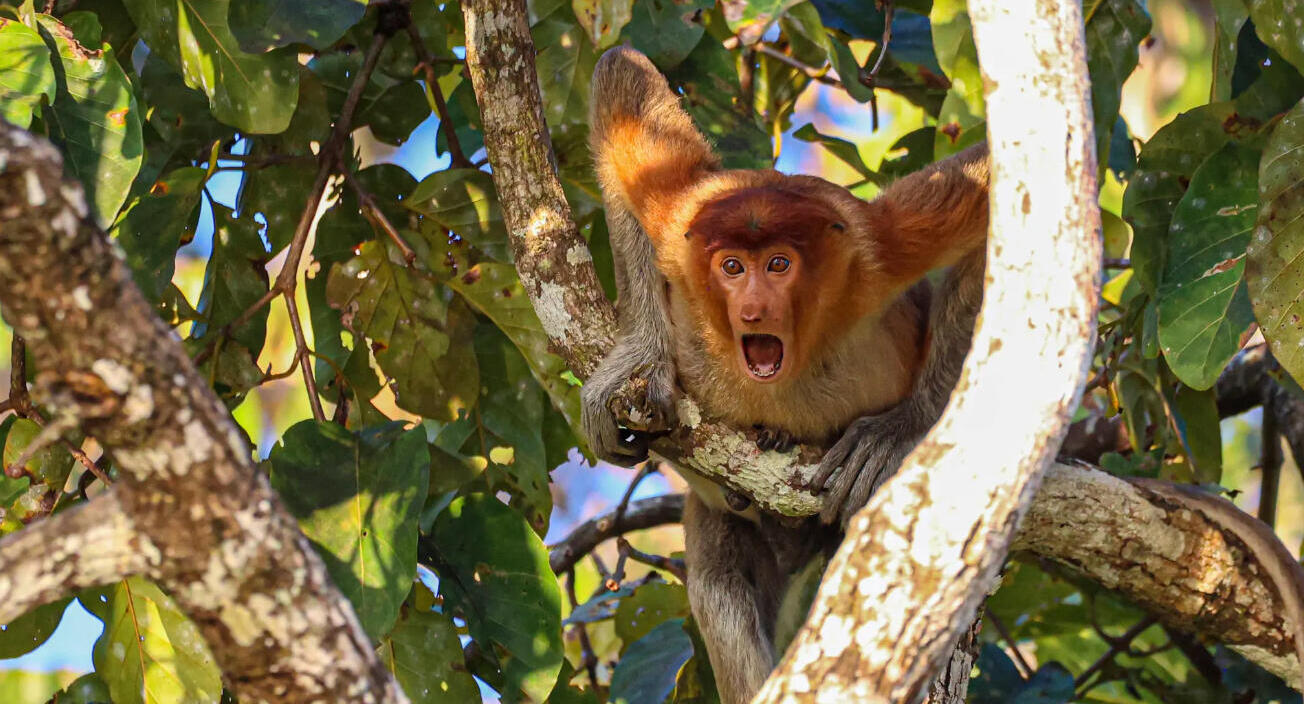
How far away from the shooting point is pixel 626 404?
10.2ft

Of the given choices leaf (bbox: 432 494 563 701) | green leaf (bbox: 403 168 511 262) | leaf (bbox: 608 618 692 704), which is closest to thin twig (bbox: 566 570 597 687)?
leaf (bbox: 608 618 692 704)

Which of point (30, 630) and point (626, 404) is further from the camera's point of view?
point (30, 630)

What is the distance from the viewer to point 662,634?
4.20m

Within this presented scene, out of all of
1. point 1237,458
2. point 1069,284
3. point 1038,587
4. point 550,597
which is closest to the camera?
point 1069,284

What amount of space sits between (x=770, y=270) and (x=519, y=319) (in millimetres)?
947

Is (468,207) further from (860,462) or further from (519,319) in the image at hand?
(860,462)

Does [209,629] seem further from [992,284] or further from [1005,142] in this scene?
[1005,142]

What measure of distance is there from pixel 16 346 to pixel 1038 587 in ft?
12.0

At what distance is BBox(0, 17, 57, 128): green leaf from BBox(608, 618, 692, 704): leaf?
2358 mm

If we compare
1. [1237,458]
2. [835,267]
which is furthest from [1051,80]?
[1237,458]

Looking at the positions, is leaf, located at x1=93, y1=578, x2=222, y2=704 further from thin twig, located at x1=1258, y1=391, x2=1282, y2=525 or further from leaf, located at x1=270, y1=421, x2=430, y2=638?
thin twig, located at x1=1258, y1=391, x2=1282, y2=525

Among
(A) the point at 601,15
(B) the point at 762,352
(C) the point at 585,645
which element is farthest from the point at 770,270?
(C) the point at 585,645

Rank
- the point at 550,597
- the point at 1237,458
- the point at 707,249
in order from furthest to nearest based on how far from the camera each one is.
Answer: the point at 1237,458 → the point at 550,597 → the point at 707,249

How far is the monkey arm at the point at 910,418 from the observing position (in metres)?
3.22
